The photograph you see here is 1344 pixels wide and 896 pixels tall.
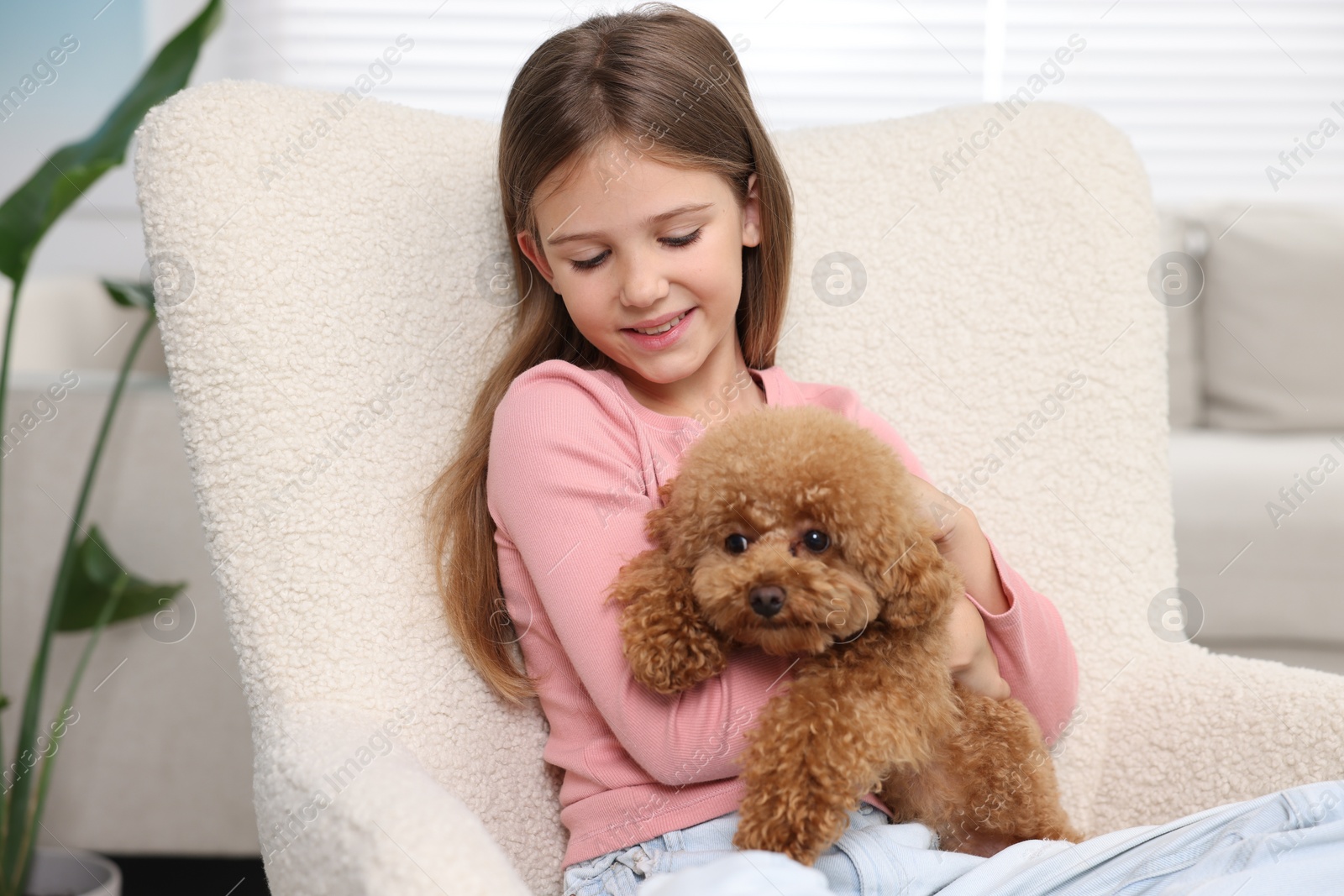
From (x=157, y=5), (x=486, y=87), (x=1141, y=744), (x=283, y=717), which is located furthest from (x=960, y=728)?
(x=157, y=5)

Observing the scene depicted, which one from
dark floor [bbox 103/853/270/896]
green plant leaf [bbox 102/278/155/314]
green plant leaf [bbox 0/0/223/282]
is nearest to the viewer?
green plant leaf [bbox 0/0/223/282]

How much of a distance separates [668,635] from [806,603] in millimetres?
130

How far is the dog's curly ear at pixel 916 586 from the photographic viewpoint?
74 centimetres

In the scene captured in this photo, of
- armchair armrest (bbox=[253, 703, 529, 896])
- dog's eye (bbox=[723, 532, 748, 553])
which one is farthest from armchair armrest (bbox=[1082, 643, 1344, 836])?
armchair armrest (bbox=[253, 703, 529, 896])

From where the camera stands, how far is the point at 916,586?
2.44ft

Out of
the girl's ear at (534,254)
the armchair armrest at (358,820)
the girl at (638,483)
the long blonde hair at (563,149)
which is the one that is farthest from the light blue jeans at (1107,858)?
the girl's ear at (534,254)

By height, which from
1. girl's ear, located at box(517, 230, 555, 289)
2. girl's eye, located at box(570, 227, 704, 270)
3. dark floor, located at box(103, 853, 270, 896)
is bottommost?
dark floor, located at box(103, 853, 270, 896)

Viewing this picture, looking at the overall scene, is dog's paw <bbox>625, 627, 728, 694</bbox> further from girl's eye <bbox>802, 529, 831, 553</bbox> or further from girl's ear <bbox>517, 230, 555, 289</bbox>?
girl's ear <bbox>517, 230, 555, 289</bbox>

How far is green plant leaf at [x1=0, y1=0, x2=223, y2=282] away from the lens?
54.1 inches

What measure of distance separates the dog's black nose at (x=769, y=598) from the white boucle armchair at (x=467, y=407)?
0.80ft

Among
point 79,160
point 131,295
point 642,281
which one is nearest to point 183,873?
point 131,295

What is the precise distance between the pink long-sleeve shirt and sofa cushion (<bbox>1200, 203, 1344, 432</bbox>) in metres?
1.70

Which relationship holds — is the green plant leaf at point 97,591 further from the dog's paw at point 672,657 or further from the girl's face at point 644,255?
the dog's paw at point 672,657

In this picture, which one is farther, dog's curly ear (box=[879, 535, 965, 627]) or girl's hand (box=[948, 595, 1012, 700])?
girl's hand (box=[948, 595, 1012, 700])
